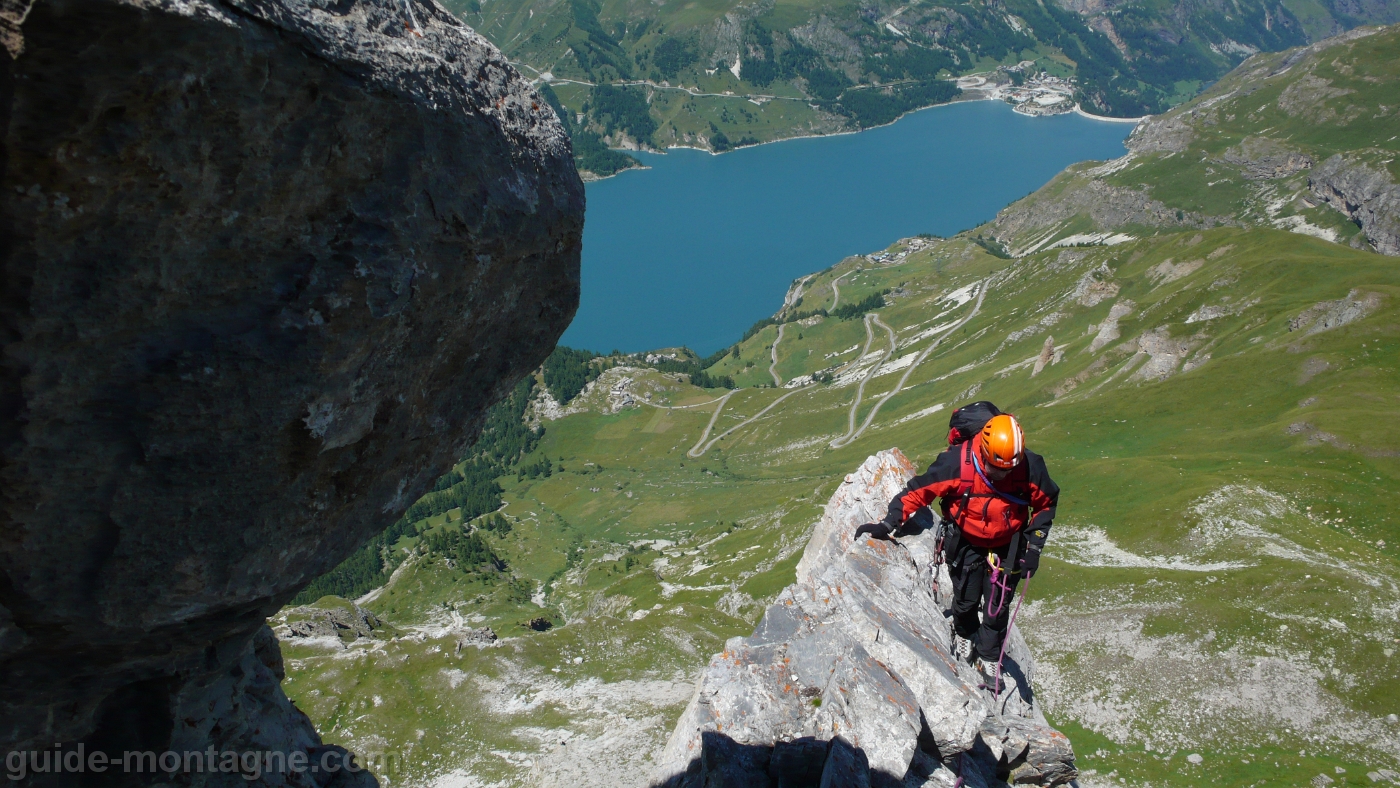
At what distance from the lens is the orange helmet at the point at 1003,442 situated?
40.3ft

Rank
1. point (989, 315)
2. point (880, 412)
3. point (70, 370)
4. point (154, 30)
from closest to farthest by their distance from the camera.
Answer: point (154, 30)
point (70, 370)
point (880, 412)
point (989, 315)

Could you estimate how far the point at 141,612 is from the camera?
983 cm

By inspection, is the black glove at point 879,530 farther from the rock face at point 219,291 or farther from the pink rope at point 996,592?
the rock face at point 219,291

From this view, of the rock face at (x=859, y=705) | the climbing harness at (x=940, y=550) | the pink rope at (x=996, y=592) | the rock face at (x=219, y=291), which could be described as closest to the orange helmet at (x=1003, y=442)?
the climbing harness at (x=940, y=550)

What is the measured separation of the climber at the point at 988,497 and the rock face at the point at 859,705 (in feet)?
11.7

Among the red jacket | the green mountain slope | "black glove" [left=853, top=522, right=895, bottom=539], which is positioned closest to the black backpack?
the red jacket

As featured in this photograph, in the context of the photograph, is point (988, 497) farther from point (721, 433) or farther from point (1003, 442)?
point (721, 433)

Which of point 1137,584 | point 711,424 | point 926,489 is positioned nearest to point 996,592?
point 926,489

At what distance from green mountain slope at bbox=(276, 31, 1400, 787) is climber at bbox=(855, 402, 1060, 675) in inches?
758

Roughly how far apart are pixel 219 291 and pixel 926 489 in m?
11.2

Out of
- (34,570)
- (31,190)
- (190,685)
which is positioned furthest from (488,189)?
(190,685)

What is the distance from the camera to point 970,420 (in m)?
13.8

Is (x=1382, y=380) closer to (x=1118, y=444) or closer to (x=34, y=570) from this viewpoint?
(x=1118, y=444)

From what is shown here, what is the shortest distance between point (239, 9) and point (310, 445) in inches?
212
